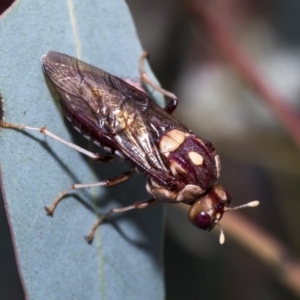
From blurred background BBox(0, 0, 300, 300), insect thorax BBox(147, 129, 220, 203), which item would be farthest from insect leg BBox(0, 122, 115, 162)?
blurred background BBox(0, 0, 300, 300)

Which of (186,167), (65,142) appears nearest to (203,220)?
(186,167)

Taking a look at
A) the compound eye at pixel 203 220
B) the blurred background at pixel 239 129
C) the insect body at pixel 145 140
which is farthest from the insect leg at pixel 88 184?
the blurred background at pixel 239 129

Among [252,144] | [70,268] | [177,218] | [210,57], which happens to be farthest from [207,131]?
[70,268]

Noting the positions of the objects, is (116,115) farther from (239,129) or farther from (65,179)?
(239,129)

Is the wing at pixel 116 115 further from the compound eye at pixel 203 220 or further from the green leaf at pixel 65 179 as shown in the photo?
the compound eye at pixel 203 220

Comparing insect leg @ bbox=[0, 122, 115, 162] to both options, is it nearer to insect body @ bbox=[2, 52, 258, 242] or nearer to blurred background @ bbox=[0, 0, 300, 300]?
insect body @ bbox=[2, 52, 258, 242]
